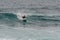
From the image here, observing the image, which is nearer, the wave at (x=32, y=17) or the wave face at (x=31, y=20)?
the wave face at (x=31, y=20)

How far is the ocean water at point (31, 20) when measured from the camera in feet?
7.96

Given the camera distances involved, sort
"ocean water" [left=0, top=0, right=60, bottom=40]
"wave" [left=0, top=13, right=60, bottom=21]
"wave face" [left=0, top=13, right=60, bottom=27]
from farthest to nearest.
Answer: "wave" [left=0, top=13, right=60, bottom=21] < "wave face" [left=0, top=13, right=60, bottom=27] < "ocean water" [left=0, top=0, right=60, bottom=40]

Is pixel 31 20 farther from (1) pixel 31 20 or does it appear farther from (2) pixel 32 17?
(2) pixel 32 17

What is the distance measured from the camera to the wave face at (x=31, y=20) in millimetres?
2896

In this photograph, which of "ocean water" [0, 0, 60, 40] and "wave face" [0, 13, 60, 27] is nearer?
"ocean water" [0, 0, 60, 40]

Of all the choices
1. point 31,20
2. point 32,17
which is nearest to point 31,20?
point 31,20

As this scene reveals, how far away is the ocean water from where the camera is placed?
243cm

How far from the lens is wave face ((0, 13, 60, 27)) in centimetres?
290

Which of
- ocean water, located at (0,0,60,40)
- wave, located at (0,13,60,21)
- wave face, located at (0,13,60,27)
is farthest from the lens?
wave, located at (0,13,60,21)

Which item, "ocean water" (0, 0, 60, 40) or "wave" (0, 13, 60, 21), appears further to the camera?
"wave" (0, 13, 60, 21)

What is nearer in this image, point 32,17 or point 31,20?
point 31,20

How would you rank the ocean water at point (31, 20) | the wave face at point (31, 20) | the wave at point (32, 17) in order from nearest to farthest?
the ocean water at point (31, 20), the wave face at point (31, 20), the wave at point (32, 17)

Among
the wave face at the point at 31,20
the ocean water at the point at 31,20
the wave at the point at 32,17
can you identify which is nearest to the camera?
the ocean water at the point at 31,20

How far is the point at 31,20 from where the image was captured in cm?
308
